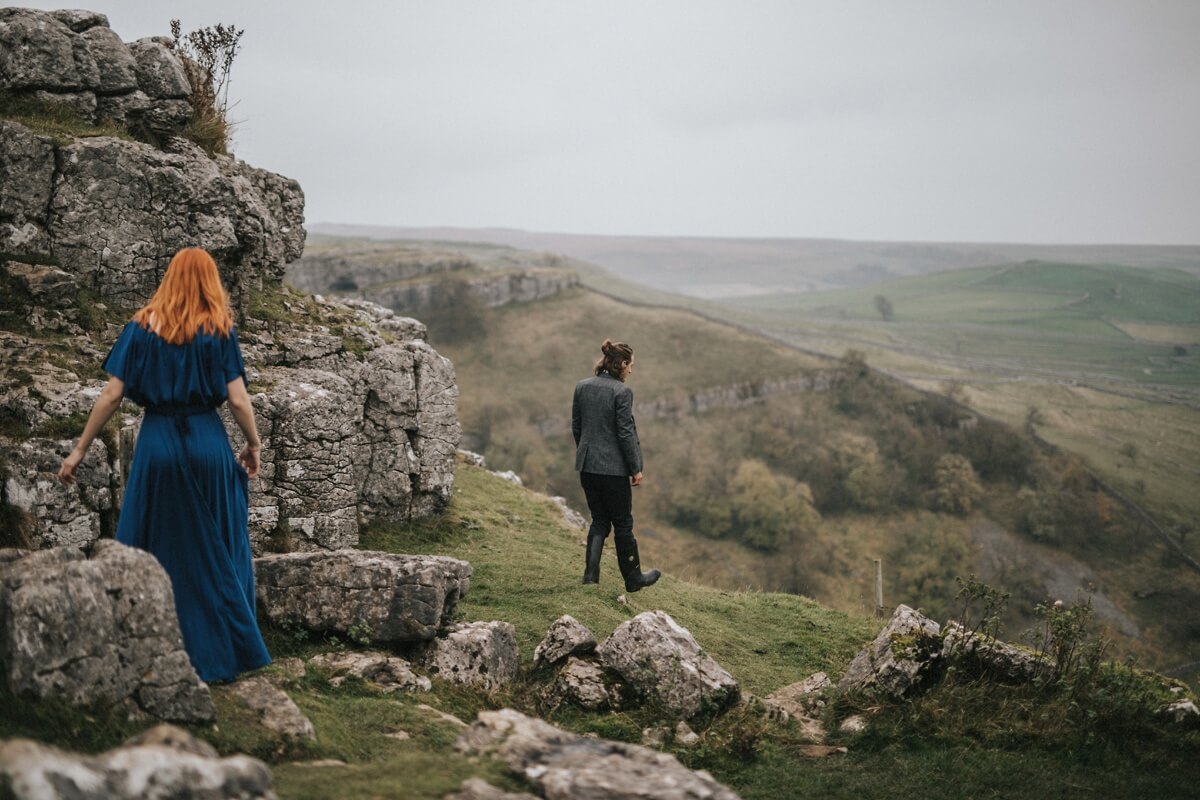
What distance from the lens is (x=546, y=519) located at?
58.5 feet

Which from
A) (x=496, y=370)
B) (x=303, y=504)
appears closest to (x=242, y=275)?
(x=303, y=504)

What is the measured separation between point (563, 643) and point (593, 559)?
287cm

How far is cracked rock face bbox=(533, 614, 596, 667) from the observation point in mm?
8789

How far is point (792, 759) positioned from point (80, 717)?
5621 mm

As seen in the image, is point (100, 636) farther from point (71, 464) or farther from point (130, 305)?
point (130, 305)

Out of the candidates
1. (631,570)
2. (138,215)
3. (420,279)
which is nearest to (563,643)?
(631,570)

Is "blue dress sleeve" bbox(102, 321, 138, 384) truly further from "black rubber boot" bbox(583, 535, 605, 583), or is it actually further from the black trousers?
"black rubber boot" bbox(583, 535, 605, 583)

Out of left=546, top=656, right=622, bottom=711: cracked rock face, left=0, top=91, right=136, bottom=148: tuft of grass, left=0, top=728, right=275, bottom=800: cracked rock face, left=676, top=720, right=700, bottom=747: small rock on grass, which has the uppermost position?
left=0, top=91, right=136, bottom=148: tuft of grass

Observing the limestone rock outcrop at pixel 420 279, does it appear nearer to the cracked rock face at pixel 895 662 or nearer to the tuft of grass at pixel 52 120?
the tuft of grass at pixel 52 120

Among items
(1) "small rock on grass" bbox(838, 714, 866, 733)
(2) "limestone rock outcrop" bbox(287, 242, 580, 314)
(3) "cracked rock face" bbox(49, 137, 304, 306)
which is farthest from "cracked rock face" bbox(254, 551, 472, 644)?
(2) "limestone rock outcrop" bbox(287, 242, 580, 314)

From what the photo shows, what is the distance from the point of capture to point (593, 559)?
11672mm

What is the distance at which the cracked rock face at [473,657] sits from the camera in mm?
8164

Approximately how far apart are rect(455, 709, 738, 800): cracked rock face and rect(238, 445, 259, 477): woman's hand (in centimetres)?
286

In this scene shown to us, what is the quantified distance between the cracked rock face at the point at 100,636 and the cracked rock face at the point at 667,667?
12.9 feet
